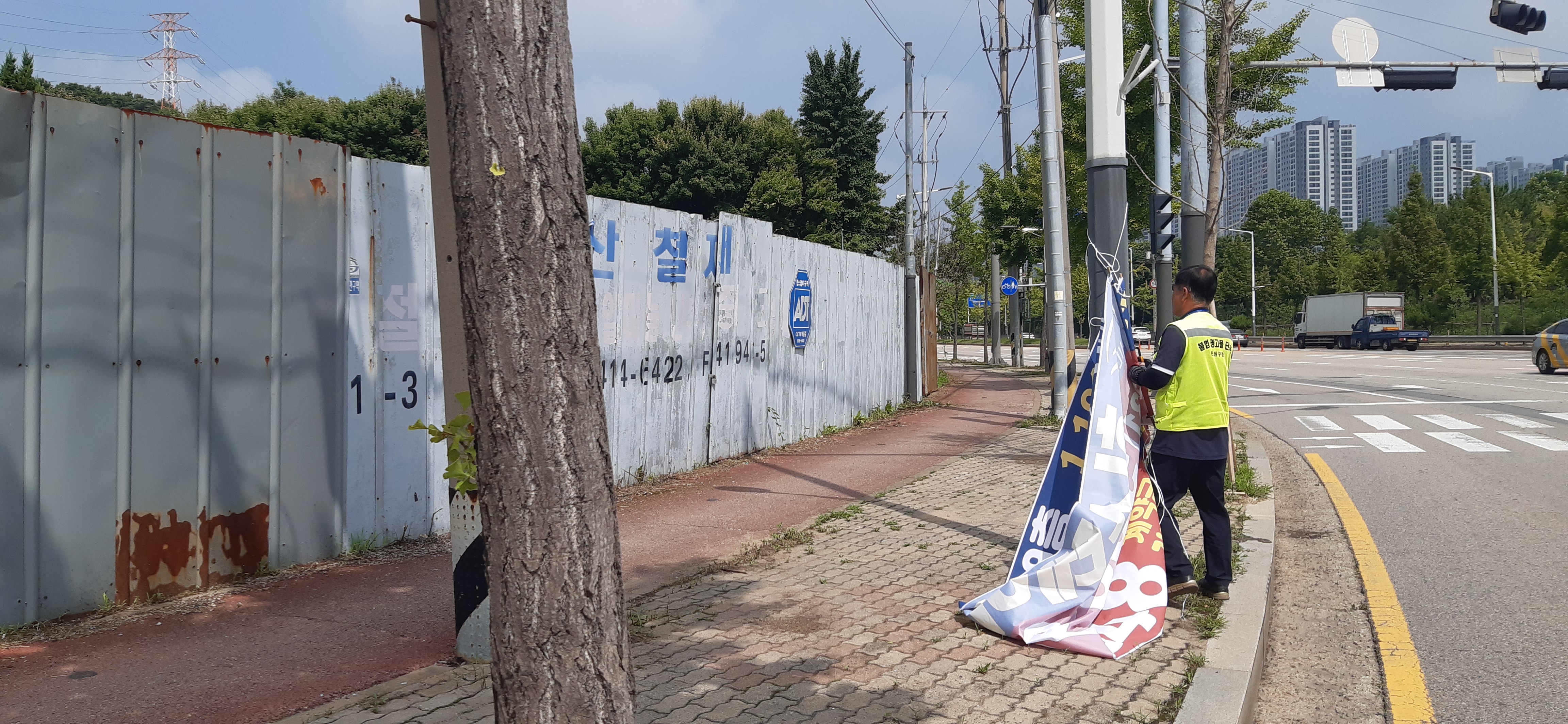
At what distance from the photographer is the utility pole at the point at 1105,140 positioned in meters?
7.48

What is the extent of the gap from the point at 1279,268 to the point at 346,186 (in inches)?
3489

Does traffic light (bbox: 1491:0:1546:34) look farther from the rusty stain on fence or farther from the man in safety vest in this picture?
the rusty stain on fence

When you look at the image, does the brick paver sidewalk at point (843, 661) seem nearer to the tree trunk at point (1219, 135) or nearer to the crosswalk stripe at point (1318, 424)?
the tree trunk at point (1219, 135)

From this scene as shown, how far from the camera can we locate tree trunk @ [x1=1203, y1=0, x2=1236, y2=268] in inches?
371

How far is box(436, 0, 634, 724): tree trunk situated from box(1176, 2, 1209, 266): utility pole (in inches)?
372

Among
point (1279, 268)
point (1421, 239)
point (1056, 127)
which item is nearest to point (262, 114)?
point (1056, 127)

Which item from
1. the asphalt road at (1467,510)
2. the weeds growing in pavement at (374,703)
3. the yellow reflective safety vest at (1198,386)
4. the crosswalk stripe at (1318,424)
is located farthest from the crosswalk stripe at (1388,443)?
the weeds growing in pavement at (374,703)

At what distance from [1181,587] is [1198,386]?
1.07m

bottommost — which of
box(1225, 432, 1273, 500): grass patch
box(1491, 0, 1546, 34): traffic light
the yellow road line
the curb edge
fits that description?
the yellow road line

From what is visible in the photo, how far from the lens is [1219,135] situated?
9641 millimetres

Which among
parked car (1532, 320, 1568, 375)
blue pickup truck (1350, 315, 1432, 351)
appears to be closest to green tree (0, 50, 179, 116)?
parked car (1532, 320, 1568, 375)

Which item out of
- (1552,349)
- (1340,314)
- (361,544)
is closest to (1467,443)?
(361,544)

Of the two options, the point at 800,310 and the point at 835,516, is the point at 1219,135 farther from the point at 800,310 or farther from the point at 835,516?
the point at 835,516

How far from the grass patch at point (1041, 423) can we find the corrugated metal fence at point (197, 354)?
9.27 metres
